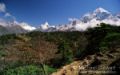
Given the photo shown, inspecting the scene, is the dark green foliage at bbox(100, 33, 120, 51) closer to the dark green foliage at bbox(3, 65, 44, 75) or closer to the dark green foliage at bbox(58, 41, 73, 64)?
the dark green foliage at bbox(58, 41, 73, 64)

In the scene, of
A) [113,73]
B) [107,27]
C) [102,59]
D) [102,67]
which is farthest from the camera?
[107,27]

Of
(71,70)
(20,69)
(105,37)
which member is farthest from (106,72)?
(20,69)

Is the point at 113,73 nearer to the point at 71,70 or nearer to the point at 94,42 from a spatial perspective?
the point at 71,70

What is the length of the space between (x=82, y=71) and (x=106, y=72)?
1.58 m

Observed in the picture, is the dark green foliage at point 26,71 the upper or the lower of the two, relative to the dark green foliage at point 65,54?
lower

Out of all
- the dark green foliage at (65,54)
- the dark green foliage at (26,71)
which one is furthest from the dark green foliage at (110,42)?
the dark green foliage at (26,71)

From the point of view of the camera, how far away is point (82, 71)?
12391 mm

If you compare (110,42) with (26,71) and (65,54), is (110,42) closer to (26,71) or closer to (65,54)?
(65,54)

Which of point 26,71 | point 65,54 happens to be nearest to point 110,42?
point 65,54

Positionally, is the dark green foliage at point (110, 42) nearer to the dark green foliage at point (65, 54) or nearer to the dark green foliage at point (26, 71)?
the dark green foliage at point (65, 54)

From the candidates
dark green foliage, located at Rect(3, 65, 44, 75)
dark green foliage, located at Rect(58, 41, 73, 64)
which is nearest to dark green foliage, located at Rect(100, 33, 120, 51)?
dark green foliage, located at Rect(58, 41, 73, 64)

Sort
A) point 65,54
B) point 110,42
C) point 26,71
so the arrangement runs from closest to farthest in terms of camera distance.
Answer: point 110,42, point 26,71, point 65,54

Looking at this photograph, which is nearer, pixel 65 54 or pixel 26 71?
Answer: pixel 26 71

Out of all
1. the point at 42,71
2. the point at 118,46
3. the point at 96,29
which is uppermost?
the point at 96,29
